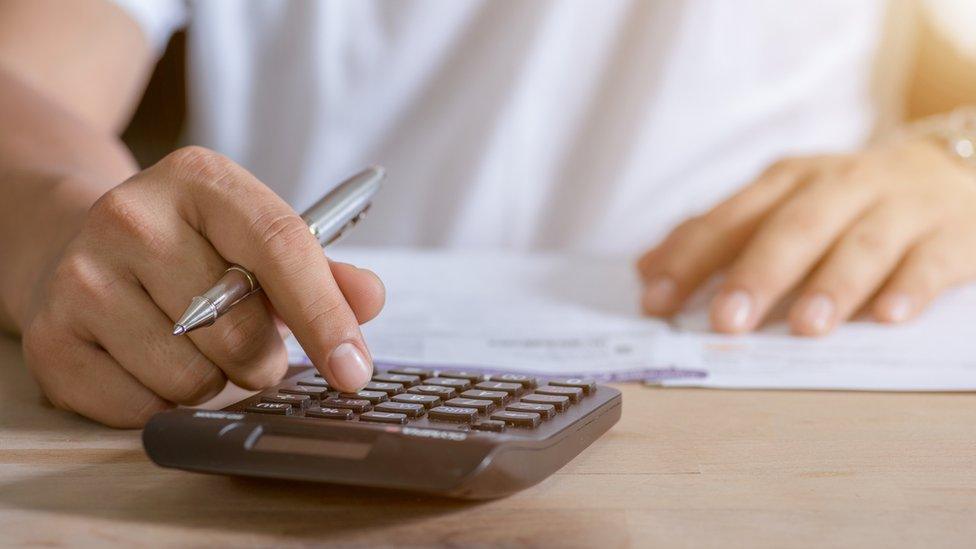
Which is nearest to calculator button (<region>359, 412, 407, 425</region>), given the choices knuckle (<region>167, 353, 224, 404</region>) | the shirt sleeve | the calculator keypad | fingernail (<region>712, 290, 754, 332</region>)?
the calculator keypad

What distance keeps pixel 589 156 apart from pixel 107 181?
0.66m

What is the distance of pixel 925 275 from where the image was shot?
2.34ft

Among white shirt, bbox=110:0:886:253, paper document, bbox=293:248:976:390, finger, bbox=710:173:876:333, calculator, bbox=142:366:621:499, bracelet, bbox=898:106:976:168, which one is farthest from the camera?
white shirt, bbox=110:0:886:253

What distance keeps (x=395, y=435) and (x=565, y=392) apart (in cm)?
11

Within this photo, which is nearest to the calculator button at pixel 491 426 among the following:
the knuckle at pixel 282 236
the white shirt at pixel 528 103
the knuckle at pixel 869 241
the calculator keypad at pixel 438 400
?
the calculator keypad at pixel 438 400

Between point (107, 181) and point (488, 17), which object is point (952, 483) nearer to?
point (107, 181)

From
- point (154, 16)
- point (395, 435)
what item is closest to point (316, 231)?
point (395, 435)

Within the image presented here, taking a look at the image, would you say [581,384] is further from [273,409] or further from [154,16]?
[154,16]

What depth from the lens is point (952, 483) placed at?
0.39 meters

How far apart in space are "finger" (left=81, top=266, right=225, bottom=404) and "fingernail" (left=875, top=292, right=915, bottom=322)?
0.46 metres

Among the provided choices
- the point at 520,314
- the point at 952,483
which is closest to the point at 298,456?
the point at 952,483

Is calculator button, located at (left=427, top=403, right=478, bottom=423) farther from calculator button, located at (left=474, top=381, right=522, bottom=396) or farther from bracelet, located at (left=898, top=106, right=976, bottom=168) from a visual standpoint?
bracelet, located at (left=898, top=106, right=976, bottom=168)

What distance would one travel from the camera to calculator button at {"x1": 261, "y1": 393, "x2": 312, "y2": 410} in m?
0.41

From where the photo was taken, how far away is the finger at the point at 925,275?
688 millimetres
